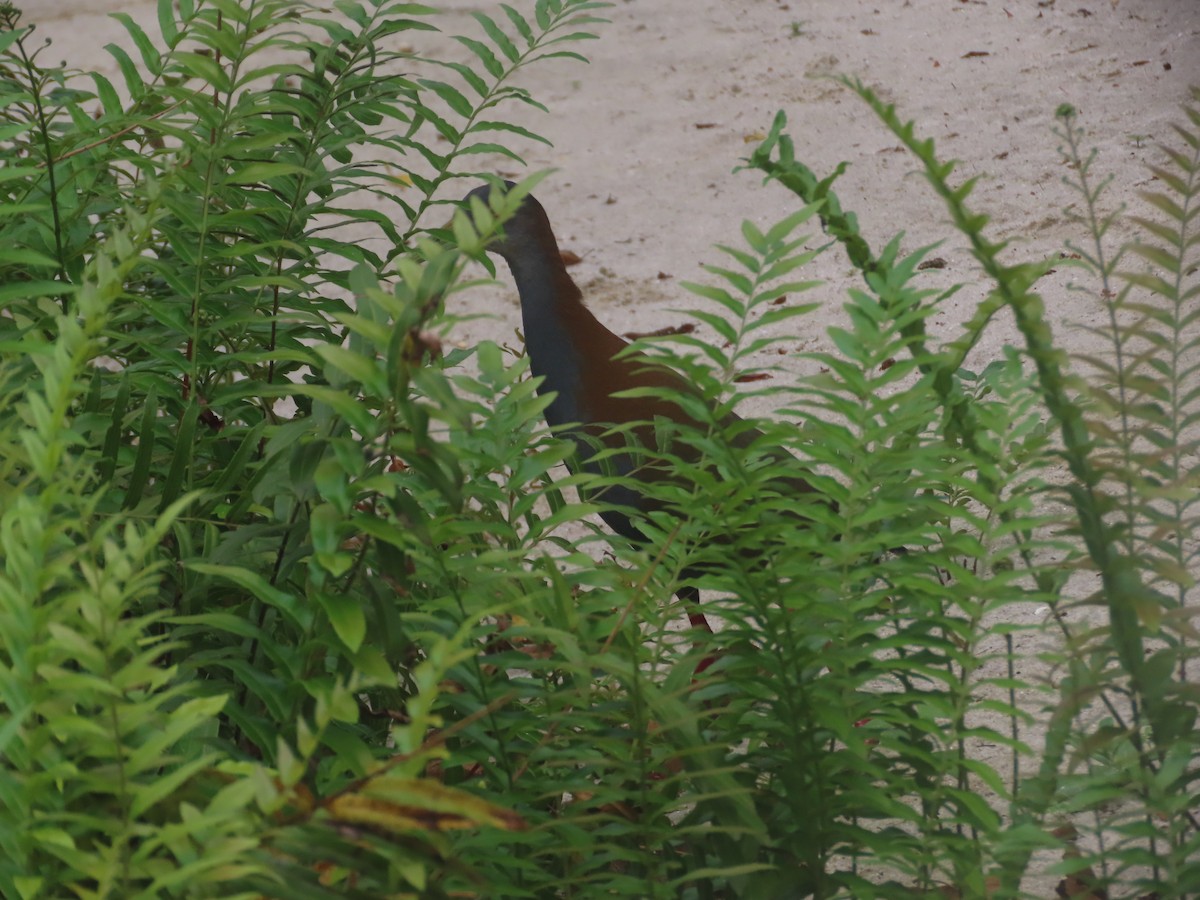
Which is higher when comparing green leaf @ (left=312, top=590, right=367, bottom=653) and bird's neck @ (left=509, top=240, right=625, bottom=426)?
bird's neck @ (left=509, top=240, right=625, bottom=426)

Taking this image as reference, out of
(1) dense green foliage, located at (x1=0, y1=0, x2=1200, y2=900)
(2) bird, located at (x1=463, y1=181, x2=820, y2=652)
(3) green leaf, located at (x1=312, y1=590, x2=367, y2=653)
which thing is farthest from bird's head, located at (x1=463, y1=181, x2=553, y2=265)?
(3) green leaf, located at (x1=312, y1=590, x2=367, y2=653)

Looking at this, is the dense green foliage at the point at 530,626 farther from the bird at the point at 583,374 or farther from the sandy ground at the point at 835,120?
the sandy ground at the point at 835,120

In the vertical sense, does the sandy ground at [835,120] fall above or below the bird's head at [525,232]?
above

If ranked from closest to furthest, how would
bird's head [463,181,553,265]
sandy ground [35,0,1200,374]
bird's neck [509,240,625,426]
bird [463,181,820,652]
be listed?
bird [463,181,820,652] < bird's neck [509,240,625,426] < bird's head [463,181,553,265] < sandy ground [35,0,1200,374]

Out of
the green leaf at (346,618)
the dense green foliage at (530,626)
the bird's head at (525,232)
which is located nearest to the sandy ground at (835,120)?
the bird's head at (525,232)

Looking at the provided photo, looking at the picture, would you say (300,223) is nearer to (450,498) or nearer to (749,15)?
(450,498)

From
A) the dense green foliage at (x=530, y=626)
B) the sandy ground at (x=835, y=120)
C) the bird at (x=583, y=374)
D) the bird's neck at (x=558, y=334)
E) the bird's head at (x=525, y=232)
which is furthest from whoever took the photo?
the sandy ground at (x=835, y=120)

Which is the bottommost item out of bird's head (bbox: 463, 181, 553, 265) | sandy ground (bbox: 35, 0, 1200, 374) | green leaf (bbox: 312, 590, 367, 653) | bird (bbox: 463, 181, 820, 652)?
green leaf (bbox: 312, 590, 367, 653)

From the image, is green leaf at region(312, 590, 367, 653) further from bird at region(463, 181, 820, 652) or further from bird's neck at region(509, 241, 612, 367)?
bird's neck at region(509, 241, 612, 367)

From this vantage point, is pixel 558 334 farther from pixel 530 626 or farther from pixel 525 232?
pixel 530 626

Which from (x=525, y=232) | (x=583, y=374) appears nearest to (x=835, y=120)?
(x=525, y=232)

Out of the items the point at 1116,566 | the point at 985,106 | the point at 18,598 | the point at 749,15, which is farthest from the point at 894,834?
the point at 749,15

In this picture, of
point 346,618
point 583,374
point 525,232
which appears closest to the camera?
point 346,618

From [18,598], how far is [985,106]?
14.4 ft
